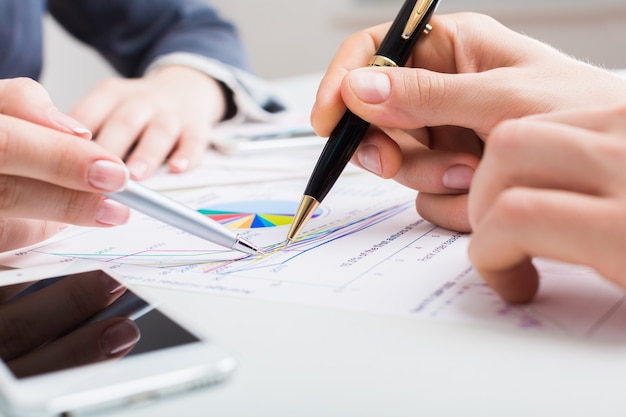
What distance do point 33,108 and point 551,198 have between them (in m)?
0.31

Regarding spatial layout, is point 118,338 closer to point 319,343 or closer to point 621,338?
point 319,343

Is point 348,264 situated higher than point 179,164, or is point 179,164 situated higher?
point 348,264

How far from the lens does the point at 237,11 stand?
2.31m

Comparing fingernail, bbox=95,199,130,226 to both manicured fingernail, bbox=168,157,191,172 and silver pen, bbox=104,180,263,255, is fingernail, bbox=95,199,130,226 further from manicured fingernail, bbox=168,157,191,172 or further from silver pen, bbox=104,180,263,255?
manicured fingernail, bbox=168,157,191,172

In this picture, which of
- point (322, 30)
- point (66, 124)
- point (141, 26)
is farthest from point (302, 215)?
point (322, 30)

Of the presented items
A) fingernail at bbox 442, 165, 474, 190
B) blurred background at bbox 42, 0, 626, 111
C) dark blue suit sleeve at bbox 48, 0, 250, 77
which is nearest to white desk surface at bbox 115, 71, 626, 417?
fingernail at bbox 442, 165, 474, 190

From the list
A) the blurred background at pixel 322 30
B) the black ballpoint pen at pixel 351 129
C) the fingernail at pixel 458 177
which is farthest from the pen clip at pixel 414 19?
the blurred background at pixel 322 30

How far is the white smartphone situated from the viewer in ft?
0.73

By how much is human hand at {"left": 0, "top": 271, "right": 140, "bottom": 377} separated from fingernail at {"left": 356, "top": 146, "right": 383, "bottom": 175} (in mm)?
219

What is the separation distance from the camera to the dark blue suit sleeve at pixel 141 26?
1.07 m

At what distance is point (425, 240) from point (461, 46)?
0.17 m

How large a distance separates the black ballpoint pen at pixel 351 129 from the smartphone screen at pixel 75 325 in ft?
0.45

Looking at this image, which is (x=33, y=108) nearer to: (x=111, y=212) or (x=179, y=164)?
(x=111, y=212)

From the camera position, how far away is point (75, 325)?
286mm
